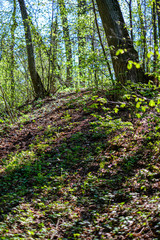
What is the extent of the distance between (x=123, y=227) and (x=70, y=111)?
5956 mm

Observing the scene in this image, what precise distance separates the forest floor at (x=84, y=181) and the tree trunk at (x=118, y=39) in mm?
1048

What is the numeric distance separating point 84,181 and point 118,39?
4.74 meters

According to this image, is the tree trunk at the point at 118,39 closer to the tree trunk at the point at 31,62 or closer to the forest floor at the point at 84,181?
the forest floor at the point at 84,181

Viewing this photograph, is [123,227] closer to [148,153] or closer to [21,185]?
[148,153]

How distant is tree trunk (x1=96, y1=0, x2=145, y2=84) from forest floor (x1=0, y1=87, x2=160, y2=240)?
105 centimetres

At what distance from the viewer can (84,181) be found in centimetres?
441

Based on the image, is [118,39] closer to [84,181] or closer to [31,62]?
[84,181]

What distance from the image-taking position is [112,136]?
585cm

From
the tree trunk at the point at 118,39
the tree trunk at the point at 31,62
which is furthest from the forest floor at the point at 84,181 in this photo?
the tree trunk at the point at 31,62

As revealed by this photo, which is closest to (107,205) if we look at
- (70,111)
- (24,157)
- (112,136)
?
(112,136)

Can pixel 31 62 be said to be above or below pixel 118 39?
above

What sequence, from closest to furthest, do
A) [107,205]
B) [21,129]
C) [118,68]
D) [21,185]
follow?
[107,205], [21,185], [118,68], [21,129]

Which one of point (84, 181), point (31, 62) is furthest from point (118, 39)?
point (31, 62)

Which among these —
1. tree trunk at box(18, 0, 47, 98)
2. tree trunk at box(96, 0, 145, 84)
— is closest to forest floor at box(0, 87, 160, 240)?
tree trunk at box(96, 0, 145, 84)
